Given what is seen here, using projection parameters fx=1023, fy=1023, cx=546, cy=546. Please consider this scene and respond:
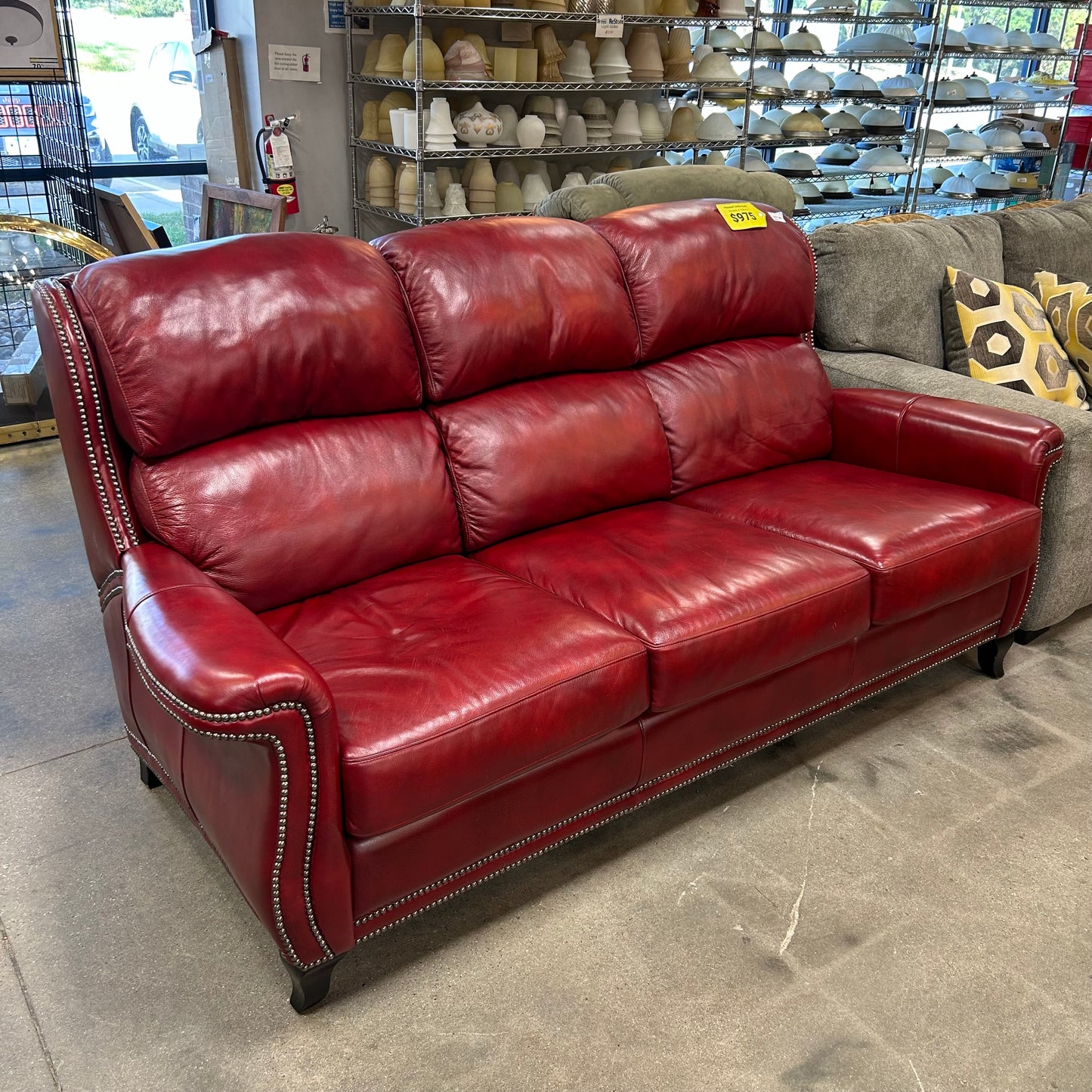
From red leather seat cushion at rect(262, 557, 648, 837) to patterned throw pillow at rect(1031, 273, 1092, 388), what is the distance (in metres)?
1.93

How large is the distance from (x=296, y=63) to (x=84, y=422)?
9.62 ft

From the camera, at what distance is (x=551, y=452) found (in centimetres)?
211

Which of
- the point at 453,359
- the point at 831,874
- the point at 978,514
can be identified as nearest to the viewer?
the point at 831,874

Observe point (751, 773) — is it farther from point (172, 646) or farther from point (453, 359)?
point (172, 646)

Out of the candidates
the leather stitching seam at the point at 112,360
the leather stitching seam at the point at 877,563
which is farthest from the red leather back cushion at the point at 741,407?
the leather stitching seam at the point at 112,360

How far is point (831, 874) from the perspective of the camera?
5.89 ft

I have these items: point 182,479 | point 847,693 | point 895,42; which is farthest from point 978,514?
point 895,42

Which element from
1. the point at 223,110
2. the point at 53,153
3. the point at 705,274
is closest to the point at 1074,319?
the point at 705,274

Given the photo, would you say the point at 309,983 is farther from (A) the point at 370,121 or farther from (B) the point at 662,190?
(A) the point at 370,121

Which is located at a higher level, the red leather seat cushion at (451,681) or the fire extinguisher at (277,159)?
the fire extinguisher at (277,159)

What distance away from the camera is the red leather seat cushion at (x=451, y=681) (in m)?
1.40

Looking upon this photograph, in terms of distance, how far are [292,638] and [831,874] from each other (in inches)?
40.0

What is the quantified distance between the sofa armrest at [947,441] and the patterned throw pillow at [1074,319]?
68cm

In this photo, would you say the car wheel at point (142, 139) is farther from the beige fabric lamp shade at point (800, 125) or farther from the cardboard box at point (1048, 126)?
the cardboard box at point (1048, 126)
